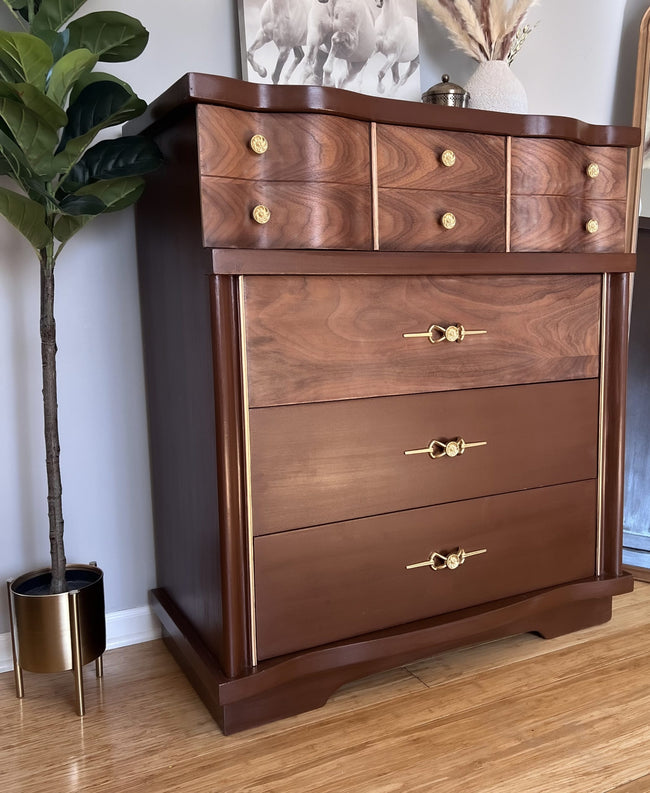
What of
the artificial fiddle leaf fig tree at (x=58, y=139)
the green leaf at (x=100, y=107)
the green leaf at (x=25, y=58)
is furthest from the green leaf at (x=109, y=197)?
the green leaf at (x=25, y=58)

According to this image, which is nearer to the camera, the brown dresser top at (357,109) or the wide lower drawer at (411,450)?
the brown dresser top at (357,109)

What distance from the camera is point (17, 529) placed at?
1.65m

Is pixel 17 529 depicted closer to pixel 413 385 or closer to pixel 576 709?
pixel 413 385

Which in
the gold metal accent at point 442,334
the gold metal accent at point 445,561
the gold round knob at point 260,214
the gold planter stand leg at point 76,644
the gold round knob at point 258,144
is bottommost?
the gold planter stand leg at point 76,644

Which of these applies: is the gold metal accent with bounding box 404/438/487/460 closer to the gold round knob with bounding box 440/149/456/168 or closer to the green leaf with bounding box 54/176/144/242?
the gold round knob with bounding box 440/149/456/168

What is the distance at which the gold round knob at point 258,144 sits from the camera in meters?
1.22

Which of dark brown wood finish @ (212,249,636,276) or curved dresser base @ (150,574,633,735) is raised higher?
dark brown wood finish @ (212,249,636,276)

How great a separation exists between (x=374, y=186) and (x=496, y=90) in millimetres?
569

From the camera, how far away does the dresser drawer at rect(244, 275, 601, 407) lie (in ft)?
4.29

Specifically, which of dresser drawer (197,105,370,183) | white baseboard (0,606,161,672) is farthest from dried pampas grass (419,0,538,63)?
white baseboard (0,606,161,672)

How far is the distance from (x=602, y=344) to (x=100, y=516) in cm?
127

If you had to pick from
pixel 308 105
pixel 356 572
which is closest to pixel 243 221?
pixel 308 105

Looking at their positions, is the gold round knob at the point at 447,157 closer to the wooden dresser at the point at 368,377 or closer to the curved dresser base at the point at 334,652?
the wooden dresser at the point at 368,377

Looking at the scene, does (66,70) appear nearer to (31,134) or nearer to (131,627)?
(31,134)
